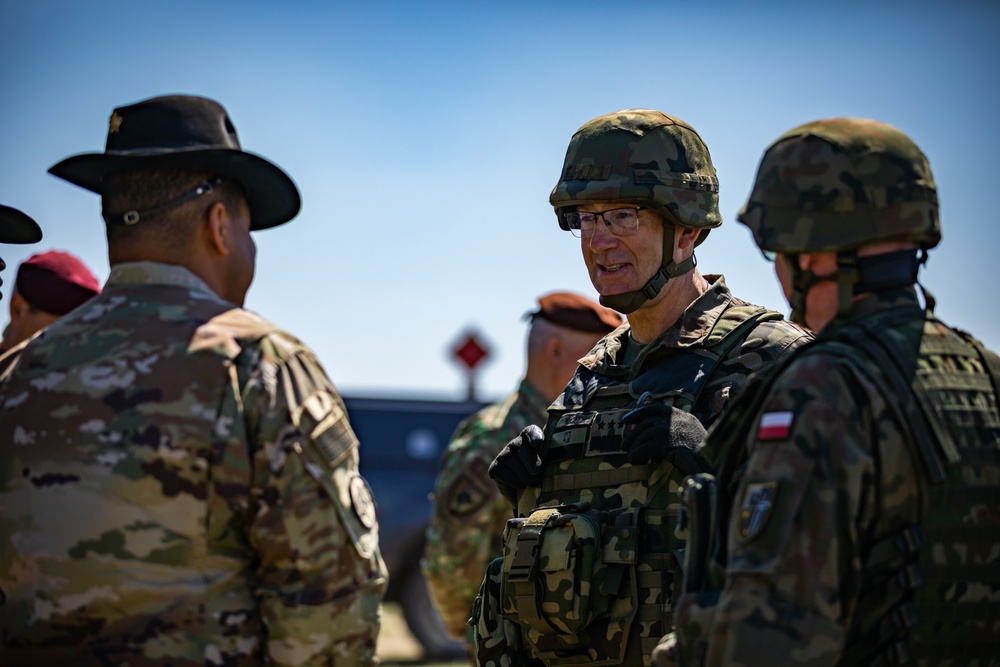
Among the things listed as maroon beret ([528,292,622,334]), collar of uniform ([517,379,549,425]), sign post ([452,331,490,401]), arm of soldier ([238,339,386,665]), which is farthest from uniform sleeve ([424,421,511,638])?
sign post ([452,331,490,401])

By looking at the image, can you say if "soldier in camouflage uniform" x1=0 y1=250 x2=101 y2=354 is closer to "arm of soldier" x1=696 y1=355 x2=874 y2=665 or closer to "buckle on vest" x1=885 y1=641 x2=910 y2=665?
"arm of soldier" x1=696 y1=355 x2=874 y2=665

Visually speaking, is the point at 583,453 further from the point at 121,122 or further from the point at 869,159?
the point at 121,122

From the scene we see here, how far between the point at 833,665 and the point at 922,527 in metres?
0.41

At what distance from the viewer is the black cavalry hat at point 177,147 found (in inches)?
155

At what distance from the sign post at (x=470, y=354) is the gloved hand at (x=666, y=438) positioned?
49.0 feet

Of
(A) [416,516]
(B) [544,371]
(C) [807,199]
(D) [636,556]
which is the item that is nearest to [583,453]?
(D) [636,556]

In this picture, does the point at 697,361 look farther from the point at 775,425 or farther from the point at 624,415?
the point at 775,425

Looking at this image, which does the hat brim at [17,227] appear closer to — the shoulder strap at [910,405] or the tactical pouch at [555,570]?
the tactical pouch at [555,570]

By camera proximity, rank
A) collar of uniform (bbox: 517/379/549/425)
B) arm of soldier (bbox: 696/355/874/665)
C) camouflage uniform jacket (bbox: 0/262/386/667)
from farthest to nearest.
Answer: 1. collar of uniform (bbox: 517/379/549/425)
2. camouflage uniform jacket (bbox: 0/262/386/667)
3. arm of soldier (bbox: 696/355/874/665)

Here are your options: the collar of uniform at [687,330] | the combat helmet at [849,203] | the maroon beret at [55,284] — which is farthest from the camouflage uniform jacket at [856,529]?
the maroon beret at [55,284]

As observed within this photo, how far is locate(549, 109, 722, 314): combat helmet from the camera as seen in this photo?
4684 millimetres

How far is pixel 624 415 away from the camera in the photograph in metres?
4.49

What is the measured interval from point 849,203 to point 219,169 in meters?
1.87

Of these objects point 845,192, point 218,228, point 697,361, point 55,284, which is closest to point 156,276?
point 218,228
